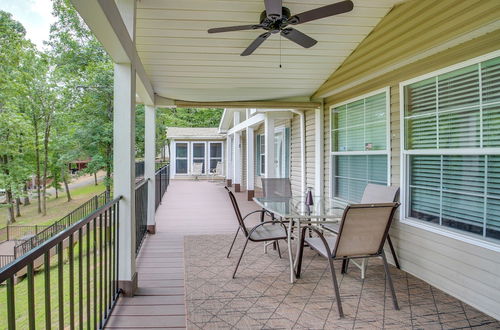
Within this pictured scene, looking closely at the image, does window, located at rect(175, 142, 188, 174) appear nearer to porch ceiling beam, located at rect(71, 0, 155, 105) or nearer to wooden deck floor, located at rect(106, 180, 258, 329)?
wooden deck floor, located at rect(106, 180, 258, 329)

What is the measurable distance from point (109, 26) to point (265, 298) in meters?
2.45

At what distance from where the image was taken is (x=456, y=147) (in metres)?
2.91

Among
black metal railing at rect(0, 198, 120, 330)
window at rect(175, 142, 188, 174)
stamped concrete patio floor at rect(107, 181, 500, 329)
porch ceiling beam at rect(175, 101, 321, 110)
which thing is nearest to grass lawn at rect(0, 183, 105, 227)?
window at rect(175, 142, 188, 174)

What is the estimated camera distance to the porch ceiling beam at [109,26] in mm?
1785

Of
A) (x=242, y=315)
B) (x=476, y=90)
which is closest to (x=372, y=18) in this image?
(x=476, y=90)

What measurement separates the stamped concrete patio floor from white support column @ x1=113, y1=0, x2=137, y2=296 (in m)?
0.55

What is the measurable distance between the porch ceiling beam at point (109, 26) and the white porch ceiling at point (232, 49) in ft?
2.20

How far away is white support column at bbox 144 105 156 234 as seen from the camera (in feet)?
16.8

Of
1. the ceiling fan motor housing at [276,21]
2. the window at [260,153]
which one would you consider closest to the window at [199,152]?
the window at [260,153]

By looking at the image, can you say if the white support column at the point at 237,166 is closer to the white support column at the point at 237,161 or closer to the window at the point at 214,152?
the white support column at the point at 237,161

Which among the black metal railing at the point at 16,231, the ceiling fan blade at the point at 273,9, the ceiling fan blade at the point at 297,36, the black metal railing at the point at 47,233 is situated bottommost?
the black metal railing at the point at 16,231

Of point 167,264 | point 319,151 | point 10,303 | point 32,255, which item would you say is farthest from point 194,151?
point 10,303

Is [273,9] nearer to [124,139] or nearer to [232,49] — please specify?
[232,49]

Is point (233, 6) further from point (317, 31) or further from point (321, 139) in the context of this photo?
point (321, 139)
